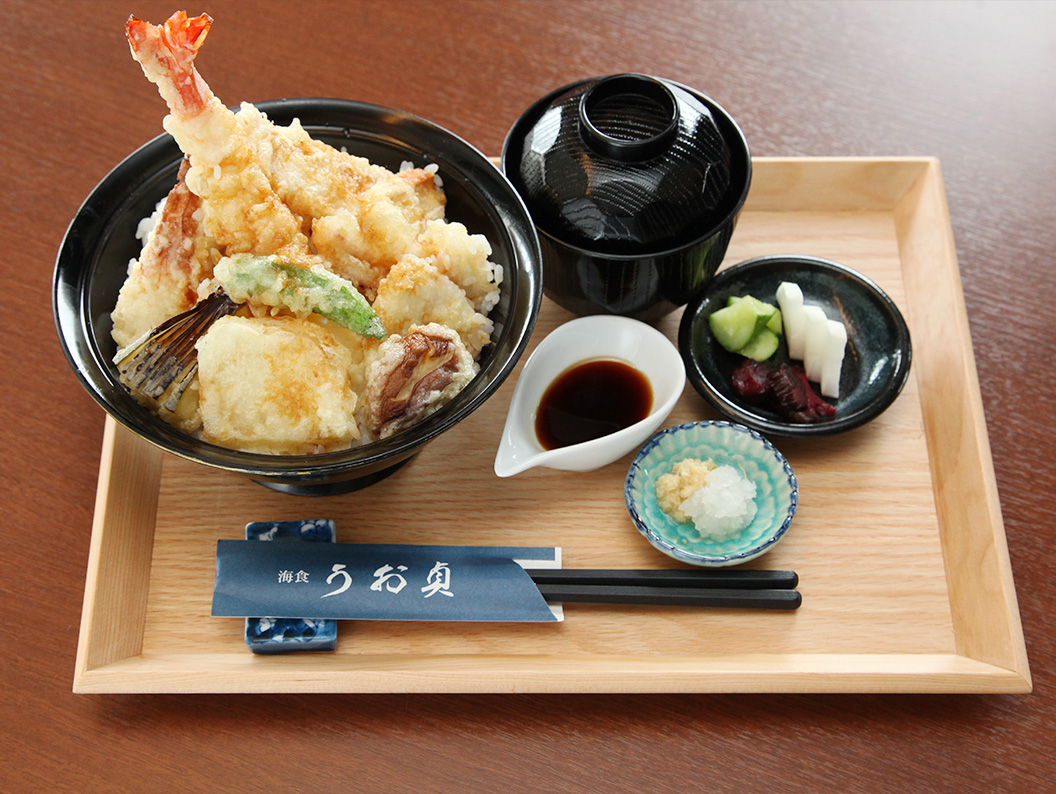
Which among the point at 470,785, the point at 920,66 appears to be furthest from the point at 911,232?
the point at 470,785

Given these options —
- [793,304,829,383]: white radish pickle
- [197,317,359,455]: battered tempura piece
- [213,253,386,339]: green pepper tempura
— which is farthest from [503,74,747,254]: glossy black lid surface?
[197,317,359,455]: battered tempura piece

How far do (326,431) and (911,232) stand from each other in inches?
63.3

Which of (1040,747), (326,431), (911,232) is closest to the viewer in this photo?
(326,431)

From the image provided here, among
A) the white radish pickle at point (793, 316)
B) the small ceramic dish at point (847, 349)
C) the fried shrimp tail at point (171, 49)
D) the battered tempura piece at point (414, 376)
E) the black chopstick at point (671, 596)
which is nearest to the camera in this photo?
the fried shrimp tail at point (171, 49)

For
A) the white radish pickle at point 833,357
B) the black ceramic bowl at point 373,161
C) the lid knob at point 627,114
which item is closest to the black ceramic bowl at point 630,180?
the lid knob at point 627,114

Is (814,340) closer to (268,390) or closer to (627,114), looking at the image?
(627,114)

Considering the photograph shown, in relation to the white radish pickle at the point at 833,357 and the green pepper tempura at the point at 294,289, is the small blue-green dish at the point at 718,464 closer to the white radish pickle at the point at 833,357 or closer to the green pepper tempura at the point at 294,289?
the white radish pickle at the point at 833,357

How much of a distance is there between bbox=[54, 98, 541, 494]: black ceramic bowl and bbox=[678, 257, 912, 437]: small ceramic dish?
483mm

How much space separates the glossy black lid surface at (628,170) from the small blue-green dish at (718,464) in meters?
0.43

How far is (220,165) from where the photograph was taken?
1717 millimetres

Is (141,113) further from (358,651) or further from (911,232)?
(911,232)

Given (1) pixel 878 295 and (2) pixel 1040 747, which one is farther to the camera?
(1) pixel 878 295

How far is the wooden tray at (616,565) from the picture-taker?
5.69ft

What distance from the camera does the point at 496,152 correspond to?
2.56m
